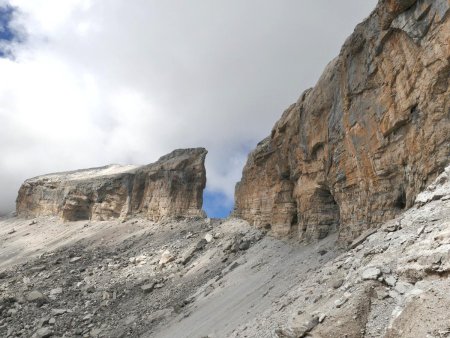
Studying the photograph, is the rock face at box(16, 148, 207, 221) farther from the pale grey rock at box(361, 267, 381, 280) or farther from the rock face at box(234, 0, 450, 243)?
the pale grey rock at box(361, 267, 381, 280)

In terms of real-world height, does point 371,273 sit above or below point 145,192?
below

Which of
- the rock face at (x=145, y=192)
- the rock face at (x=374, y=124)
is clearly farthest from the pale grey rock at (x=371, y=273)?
the rock face at (x=145, y=192)

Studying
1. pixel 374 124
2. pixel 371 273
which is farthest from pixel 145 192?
pixel 371 273

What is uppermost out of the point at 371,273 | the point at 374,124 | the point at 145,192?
the point at 145,192

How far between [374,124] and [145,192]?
35.7 meters

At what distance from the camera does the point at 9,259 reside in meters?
37.7

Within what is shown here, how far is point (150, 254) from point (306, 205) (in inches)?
565

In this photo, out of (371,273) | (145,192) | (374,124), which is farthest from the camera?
(145,192)

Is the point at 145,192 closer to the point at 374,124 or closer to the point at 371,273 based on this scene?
the point at 374,124

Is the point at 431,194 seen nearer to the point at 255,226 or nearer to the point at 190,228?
the point at 255,226

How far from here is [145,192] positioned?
1790 inches

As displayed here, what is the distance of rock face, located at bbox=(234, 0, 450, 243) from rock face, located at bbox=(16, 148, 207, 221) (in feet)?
69.2

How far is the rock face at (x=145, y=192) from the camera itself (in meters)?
42.7

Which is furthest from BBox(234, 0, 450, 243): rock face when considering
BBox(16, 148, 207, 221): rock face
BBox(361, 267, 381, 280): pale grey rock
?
BBox(16, 148, 207, 221): rock face
